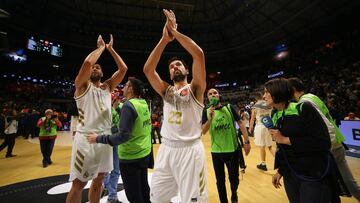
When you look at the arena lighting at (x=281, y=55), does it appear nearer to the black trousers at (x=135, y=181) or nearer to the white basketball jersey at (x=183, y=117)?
the black trousers at (x=135, y=181)

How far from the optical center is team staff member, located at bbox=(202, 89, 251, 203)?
3195 mm

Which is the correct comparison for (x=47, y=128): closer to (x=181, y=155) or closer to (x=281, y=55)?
(x=181, y=155)

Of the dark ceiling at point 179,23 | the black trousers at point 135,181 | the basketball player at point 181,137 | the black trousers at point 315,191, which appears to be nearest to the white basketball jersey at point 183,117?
the basketball player at point 181,137

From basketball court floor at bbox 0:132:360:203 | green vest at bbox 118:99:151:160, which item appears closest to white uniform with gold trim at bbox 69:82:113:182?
green vest at bbox 118:99:151:160

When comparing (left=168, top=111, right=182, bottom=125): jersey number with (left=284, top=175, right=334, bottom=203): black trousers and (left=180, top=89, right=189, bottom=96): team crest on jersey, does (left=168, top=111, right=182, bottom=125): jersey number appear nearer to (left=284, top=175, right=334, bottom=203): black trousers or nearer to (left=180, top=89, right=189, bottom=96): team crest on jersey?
(left=180, top=89, right=189, bottom=96): team crest on jersey

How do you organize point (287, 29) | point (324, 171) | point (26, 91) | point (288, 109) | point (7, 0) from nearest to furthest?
1. point (324, 171)
2. point (288, 109)
3. point (7, 0)
4. point (287, 29)
5. point (26, 91)

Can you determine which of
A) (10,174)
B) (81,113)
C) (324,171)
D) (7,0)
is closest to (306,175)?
(324,171)

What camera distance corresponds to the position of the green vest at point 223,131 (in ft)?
10.6

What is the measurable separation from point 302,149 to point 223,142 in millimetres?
1486

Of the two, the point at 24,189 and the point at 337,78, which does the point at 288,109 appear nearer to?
the point at 24,189

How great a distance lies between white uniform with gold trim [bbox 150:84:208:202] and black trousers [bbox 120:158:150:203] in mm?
722

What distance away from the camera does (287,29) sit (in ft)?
62.1

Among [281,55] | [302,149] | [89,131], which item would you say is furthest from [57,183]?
[281,55]

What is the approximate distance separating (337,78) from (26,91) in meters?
27.0
